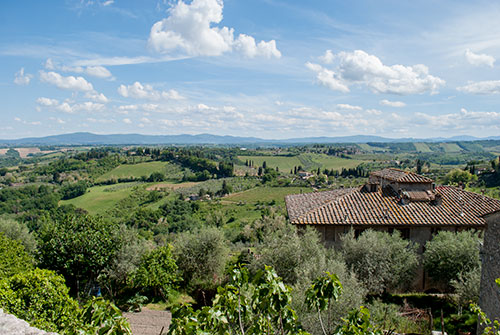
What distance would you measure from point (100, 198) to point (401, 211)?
93978 mm

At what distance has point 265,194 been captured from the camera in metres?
95.8

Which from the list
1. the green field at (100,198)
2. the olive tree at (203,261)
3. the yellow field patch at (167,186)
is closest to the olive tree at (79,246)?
the olive tree at (203,261)

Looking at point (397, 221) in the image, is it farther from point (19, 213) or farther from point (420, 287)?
point (19, 213)

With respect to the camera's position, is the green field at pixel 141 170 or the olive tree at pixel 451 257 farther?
the green field at pixel 141 170

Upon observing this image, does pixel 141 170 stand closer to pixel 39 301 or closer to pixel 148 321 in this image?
pixel 148 321

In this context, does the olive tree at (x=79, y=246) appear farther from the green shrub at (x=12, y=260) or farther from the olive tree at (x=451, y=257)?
the olive tree at (x=451, y=257)

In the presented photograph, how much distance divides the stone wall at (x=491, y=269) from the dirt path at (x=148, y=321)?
520 inches

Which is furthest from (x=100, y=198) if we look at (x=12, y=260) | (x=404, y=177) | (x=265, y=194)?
(x=404, y=177)

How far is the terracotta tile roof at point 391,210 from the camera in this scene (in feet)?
60.6

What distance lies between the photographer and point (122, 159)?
155875mm

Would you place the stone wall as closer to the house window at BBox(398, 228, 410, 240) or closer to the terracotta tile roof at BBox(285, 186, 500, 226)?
the terracotta tile roof at BBox(285, 186, 500, 226)

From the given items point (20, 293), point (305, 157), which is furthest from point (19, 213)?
point (305, 157)

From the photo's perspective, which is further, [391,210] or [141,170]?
[141,170]

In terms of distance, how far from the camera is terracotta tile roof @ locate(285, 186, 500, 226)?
18.5 meters
